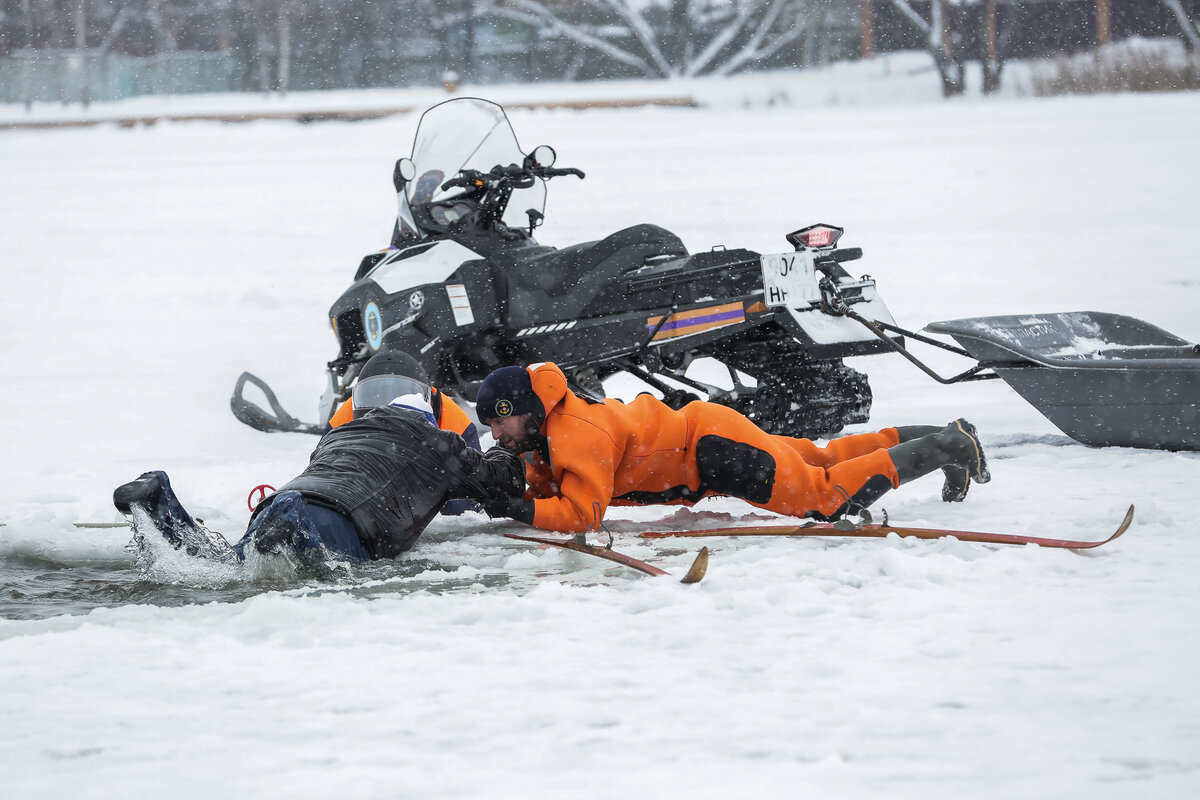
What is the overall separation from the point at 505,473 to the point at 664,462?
22.8 inches

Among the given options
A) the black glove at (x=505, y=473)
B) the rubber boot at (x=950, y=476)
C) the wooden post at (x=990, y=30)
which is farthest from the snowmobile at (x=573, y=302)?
the wooden post at (x=990, y=30)

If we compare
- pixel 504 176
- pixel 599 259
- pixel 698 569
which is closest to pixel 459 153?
pixel 504 176

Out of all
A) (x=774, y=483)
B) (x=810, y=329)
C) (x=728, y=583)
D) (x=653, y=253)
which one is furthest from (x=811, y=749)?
(x=653, y=253)

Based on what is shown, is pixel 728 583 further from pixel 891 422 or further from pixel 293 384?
pixel 293 384

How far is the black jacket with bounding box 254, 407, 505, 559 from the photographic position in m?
4.48

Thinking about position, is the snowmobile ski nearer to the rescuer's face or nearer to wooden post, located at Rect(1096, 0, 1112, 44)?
the rescuer's face

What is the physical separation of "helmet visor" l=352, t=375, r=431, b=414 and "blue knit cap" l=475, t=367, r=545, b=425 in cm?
42

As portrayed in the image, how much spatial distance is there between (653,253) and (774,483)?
2.26 meters

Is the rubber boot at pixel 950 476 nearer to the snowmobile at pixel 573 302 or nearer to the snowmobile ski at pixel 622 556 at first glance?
the snowmobile at pixel 573 302

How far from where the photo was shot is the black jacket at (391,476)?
4.48 m

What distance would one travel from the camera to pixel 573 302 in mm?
6809

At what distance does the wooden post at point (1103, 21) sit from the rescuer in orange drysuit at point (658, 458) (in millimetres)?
19243

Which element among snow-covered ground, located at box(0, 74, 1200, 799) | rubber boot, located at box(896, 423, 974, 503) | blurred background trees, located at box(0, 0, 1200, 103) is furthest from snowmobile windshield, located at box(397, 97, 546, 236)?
blurred background trees, located at box(0, 0, 1200, 103)

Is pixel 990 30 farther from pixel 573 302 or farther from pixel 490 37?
pixel 573 302
